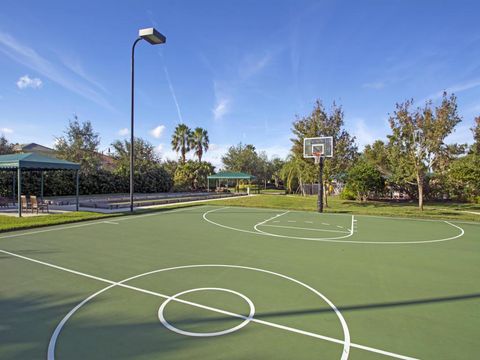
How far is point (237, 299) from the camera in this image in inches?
173

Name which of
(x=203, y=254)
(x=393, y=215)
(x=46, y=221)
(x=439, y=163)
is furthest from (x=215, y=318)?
(x=439, y=163)

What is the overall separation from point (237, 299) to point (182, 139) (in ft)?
135

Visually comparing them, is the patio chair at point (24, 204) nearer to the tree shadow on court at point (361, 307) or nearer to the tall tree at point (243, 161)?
the tree shadow on court at point (361, 307)

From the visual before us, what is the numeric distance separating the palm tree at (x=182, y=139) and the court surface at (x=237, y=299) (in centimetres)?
3611

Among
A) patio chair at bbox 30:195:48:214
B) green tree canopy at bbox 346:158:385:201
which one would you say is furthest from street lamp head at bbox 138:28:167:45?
green tree canopy at bbox 346:158:385:201

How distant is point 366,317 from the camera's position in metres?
3.89

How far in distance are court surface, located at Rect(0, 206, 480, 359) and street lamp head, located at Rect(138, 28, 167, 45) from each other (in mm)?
8828

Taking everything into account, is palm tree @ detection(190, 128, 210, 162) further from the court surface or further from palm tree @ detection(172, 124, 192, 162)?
the court surface

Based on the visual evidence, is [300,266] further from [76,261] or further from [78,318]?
[76,261]

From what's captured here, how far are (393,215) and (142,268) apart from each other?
1376 cm

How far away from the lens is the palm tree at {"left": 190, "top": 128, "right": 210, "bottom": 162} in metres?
44.6

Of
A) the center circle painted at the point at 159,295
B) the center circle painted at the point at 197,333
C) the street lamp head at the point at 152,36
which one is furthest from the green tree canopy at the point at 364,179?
the center circle painted at the point at 197,333

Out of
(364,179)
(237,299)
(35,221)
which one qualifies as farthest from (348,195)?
(237,299)

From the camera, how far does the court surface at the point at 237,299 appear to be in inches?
125
